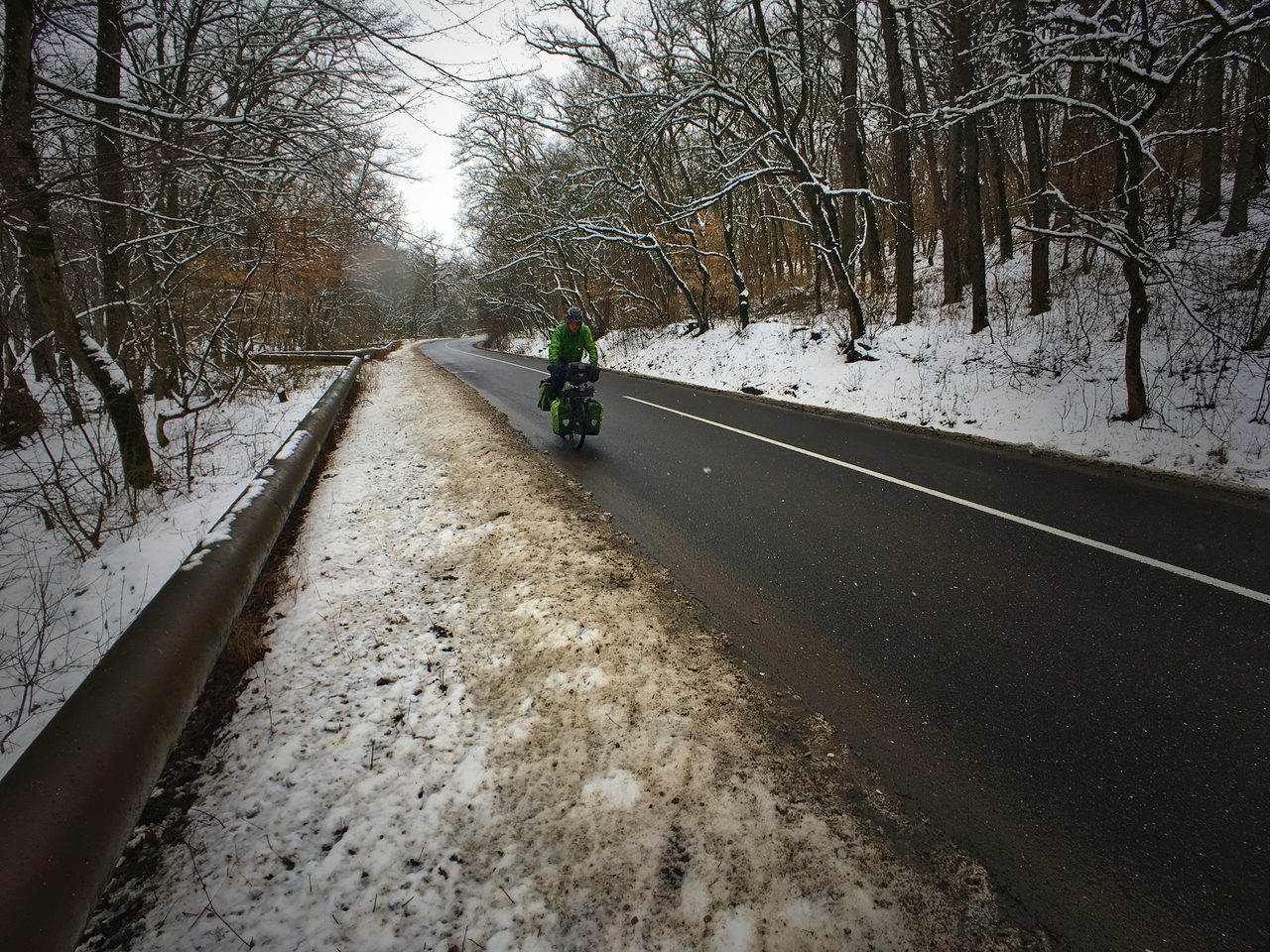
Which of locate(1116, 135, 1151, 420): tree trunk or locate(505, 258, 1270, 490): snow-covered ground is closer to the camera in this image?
locate(505, 258, 1270, 490): snow-covered ground

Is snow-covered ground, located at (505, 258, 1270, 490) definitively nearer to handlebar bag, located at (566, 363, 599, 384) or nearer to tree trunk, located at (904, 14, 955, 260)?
tree trunk, located at (904, 14, 955, 260)

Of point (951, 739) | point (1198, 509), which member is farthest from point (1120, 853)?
point (1198, 509)

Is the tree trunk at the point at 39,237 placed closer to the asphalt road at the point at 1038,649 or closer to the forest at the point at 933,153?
the forest at the point at 933,153

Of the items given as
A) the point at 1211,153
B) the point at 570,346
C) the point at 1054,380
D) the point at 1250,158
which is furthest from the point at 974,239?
the point at 570,346

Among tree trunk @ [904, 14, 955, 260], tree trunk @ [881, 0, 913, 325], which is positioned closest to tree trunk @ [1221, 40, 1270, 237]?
tree trunk @ [904, 14, 955, 260]

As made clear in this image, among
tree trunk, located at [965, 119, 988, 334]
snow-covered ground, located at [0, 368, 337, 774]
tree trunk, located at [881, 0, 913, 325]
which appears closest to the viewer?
snow-covered ground, located at [0, 368, 337, 774]

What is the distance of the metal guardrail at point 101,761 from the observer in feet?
4.76

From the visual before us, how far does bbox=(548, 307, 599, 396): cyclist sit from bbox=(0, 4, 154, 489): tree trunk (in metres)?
4.84

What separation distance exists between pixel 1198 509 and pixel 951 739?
14.2ft

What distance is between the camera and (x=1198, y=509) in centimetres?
472

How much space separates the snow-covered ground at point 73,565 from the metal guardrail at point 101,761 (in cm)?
71

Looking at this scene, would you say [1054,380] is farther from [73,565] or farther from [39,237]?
[39,237]

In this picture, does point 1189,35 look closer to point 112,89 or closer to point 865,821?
point 865,821

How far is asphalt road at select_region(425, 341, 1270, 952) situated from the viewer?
6.22 feet
